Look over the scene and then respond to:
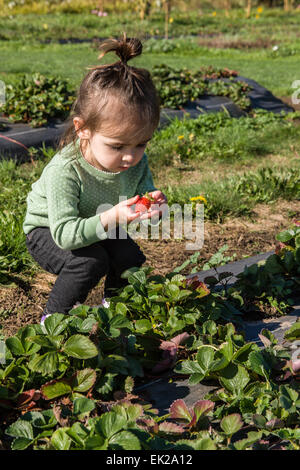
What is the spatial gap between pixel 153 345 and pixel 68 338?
1.24ft

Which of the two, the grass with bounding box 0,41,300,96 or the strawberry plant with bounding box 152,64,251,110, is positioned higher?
the strawberry plant with bounding box 152,64,251,110

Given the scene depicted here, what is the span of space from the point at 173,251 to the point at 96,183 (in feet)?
3.40

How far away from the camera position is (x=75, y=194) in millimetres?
2504

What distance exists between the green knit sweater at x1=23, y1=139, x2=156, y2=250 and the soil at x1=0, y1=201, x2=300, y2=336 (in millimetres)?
396

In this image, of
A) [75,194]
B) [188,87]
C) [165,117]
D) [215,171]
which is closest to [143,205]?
[75,194]

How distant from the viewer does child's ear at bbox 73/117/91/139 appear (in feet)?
7.84

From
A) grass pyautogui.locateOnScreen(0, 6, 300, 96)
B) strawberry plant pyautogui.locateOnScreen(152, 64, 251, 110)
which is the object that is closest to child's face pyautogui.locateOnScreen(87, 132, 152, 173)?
grass pyautogui.locateOnScreen(0, 6, 300, 96)

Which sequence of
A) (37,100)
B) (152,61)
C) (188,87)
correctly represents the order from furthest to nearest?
(152,61), (188,87), (37,100)

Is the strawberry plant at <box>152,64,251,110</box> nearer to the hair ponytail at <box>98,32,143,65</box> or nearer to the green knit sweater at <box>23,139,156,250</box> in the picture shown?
the green knit sweater at <box>23,139,156,250</box>

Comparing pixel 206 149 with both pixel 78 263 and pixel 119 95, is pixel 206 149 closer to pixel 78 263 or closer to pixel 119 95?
pixel 78 263

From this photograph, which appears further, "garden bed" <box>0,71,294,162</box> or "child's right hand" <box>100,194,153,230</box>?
"garden bed" <box>0,71,294,162</box>

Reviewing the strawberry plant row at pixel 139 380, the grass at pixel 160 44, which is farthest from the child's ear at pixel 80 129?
the grass at pixel 160 44

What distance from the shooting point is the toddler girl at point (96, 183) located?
2248 millimetres
